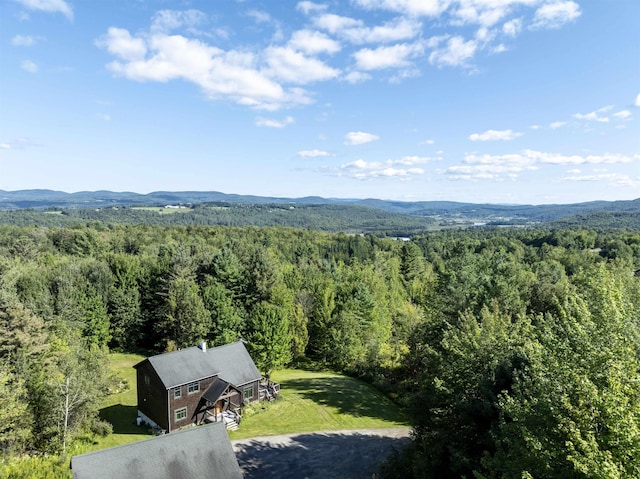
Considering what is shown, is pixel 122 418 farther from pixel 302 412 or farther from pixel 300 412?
pixel 302 412

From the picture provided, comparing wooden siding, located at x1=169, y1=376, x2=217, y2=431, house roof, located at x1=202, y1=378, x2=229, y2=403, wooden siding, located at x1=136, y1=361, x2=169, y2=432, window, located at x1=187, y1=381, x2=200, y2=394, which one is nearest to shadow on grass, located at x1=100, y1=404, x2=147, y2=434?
wooden siding, located at x1=136, y1=361, x2=169, y2=432

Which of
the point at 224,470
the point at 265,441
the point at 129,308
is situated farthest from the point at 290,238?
the point at 224,470

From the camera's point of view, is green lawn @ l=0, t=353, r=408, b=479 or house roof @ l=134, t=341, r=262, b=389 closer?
green lawn @ l=0, t=353, r=408, b=479

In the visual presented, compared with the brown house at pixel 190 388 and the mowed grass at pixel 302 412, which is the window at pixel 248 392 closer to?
the brown house at pixel 190 388

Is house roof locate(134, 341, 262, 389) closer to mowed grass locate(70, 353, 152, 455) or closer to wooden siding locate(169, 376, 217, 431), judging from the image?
wooden siding locate(169, 376, 217, 431)

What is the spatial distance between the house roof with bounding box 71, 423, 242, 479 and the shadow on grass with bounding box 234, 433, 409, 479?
6.89 meters

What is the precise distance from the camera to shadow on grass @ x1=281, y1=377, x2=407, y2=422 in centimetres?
3541

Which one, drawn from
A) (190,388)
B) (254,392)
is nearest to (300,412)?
(254,392)

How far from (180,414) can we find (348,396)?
1588cm

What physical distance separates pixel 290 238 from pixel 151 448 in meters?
→ 109

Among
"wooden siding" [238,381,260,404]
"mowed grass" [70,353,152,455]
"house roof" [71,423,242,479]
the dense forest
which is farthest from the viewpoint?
"wooden siding" [238,381,260,404]

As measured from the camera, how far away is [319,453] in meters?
28.2

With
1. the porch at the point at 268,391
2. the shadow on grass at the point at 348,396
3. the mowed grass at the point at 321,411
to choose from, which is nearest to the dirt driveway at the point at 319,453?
the mowed grass at the point at 321,411

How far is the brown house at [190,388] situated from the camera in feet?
105
